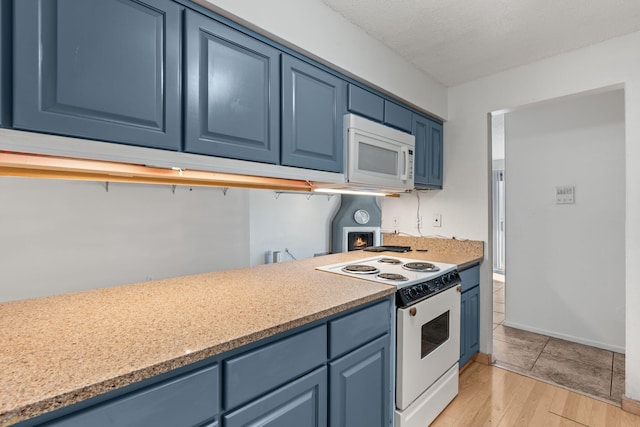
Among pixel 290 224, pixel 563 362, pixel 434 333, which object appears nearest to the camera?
pixel 434 333

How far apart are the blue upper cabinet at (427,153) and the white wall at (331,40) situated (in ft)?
0.56

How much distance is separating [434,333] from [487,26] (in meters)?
1.90

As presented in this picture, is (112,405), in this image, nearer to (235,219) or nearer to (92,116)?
(92,116)

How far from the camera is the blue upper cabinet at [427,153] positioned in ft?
8.53

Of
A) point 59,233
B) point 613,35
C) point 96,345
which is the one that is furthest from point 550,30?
point 59,233

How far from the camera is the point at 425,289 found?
69.8 inches

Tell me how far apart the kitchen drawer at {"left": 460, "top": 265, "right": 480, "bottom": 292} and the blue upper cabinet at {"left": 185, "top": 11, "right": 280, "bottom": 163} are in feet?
5.57

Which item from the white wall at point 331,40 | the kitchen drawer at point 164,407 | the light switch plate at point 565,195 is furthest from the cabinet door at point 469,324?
the kitchen drawer at point 164,407

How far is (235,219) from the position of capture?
224 centimetres

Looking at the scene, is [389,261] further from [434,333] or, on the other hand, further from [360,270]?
[434,333]

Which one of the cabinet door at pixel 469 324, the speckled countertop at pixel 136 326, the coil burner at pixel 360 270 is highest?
the coil burner at pixel 360 270

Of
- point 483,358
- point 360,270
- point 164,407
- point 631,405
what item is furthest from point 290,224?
point 631,405

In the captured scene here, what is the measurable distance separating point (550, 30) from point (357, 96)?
4.22 feet

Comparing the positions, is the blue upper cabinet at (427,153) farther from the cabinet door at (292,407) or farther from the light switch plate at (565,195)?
the cabinet door at (292,407)
